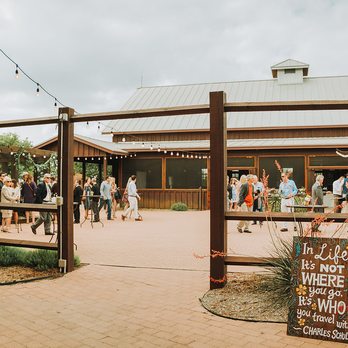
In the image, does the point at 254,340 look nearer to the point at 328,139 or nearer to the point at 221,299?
the point at 221,299

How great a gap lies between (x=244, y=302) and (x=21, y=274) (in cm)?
323

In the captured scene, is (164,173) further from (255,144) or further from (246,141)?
(255,144)

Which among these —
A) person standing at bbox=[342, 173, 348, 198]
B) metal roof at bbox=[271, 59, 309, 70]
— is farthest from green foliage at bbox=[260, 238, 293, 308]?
metal roof at bbox=[271, 59, 309, 70]

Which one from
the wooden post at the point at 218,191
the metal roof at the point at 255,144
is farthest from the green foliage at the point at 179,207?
the wooden post at the point at 218,191

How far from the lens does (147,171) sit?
2406 centimetres

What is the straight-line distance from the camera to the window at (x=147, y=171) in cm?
2384

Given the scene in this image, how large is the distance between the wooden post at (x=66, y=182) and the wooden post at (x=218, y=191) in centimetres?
217

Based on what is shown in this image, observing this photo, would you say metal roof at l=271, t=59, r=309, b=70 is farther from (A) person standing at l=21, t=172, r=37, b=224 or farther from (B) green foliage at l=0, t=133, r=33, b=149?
(B) green foliage at l=0, t=133, r=33, b=149

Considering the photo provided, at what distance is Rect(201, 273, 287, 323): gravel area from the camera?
13.5 feet

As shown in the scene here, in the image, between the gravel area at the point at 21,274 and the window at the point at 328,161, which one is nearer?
the gravel area at the point at 21,274

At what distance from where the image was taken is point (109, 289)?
16.9 ft

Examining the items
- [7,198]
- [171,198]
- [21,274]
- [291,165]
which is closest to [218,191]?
[21,274]

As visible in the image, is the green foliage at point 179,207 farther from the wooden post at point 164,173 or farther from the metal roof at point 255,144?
the metal roof at point 255,144

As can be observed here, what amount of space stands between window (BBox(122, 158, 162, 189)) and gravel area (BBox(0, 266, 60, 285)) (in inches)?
696
